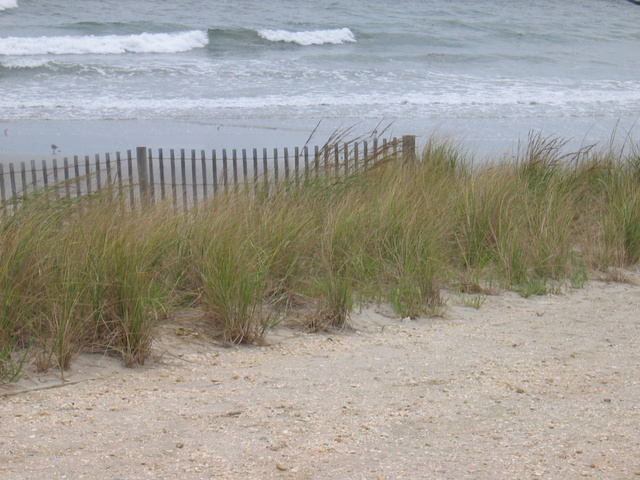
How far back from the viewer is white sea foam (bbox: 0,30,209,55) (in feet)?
89.0

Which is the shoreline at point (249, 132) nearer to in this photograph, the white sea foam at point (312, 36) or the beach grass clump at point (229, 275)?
the beach grass clump at point (229, 275)

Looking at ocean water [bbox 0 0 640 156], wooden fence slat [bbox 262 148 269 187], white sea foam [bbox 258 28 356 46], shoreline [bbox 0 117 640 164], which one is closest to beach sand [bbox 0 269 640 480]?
wooden fence slat [bbox 262 148 269 187]

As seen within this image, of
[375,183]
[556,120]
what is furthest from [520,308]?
[556,120]

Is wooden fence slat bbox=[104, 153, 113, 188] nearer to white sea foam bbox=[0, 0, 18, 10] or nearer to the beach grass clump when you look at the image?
the beach grass clump

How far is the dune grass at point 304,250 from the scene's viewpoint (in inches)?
163

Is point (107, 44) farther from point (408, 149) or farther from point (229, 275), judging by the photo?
point (229, 275)

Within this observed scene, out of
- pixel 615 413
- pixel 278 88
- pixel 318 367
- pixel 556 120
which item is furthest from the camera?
pixel 278 88

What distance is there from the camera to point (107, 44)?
28906 millimetres

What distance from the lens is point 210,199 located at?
237 inches

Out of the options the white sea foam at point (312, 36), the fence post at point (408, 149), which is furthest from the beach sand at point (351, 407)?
the white sea foam at point (312, 36)

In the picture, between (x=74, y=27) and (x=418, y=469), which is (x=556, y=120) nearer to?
(x=418, y=469)

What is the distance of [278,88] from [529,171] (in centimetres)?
1482

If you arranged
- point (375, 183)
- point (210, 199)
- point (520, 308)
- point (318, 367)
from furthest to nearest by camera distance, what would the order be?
1. point (375, 183)
2. point (210, 199)
3. point (520, 308)
4. point (318, 367)

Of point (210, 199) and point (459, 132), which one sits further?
point (459, 132)
